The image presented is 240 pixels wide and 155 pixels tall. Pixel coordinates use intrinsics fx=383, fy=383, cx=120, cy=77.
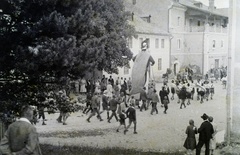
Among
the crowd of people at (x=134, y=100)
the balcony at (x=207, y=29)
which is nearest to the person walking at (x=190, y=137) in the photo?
the crowd of people at (x=134, y=100)

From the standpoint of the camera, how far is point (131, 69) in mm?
4309

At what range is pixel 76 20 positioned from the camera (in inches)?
167

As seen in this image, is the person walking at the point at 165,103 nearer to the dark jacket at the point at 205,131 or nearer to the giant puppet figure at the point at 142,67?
the giant puppet figure at the point at 142,67

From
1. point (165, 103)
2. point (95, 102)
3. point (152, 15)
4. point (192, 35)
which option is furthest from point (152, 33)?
point (95, 102)

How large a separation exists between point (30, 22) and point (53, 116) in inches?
44.3

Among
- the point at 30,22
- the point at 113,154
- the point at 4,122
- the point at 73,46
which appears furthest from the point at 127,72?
the point at 4,122

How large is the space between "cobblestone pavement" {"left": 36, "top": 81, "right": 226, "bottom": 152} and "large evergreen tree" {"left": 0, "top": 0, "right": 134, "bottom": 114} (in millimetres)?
507

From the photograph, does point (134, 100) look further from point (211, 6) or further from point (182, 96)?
point (211, 6)

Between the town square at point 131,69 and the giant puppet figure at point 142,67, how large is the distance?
0.5 inches

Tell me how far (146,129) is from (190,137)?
0.52 meters

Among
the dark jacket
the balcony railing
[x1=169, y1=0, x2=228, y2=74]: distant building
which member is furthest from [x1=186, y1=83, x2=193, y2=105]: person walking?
the balcony railing

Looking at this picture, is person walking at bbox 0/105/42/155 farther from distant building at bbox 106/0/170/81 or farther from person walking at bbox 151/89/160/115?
person walking at bbox 151/89/160/115

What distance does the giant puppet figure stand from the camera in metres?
4.31

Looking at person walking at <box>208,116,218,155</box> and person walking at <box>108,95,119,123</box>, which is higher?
person walking at <box>108,95,119,123</box>
